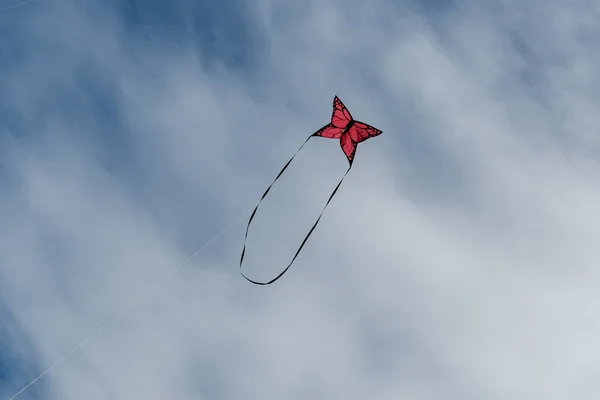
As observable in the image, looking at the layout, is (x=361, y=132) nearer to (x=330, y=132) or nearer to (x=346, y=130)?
(x=346, y=130)

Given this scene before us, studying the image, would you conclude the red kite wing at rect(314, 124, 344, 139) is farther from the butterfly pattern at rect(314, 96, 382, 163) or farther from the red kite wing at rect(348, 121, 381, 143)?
the red kite wing at rect(348, 121, 381, 143)

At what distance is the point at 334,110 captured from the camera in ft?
48.0

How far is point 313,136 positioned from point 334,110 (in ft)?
4.14

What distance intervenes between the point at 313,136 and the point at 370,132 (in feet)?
6.22

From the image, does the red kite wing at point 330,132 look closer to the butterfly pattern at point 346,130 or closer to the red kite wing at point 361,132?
the butterfly pattern at point 346,130

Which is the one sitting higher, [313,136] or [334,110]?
[334,110]

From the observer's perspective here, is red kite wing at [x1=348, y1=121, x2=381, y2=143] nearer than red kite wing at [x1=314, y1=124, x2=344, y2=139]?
No

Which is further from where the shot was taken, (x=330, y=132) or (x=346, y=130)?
(x=346, y=130)

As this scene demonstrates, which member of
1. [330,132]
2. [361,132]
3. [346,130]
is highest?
[361,132]

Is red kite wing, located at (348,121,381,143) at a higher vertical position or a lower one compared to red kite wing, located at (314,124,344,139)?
higher

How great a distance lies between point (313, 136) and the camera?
45.8ft

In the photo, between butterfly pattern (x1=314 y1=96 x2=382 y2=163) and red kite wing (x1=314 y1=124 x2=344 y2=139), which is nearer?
red kite wing (x1=314 y1=124 x2=344 y2=139)

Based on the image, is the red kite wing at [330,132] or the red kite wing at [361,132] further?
the red kite wing at [361,132]

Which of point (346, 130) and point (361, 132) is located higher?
point (361, 132)
